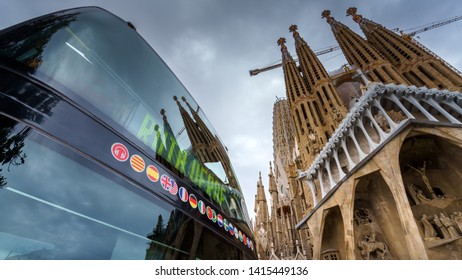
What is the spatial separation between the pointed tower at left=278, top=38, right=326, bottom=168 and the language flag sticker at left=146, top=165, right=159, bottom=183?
69.4ft

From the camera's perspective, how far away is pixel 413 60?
87.1ft

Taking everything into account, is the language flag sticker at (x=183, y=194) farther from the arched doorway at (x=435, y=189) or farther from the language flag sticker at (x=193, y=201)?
the arched doorway at (x=435, y=189)

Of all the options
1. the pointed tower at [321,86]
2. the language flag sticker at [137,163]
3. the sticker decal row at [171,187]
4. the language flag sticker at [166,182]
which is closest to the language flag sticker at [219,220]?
the sticker decal row at [171,187]

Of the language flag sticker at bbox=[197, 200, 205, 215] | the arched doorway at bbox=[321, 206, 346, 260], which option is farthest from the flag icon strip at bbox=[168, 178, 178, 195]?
the arched doorway at bbox=[321, 206, 346, 260]

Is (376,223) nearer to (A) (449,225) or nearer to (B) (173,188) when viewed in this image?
(A) (449,225)

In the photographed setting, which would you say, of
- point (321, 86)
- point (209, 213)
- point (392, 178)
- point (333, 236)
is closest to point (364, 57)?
point (321, 86)

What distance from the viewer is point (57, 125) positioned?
318 cm

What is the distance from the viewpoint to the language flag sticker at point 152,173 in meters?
4.30

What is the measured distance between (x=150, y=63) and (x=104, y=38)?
1.25 meters

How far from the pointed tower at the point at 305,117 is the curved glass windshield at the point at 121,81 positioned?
766 inches

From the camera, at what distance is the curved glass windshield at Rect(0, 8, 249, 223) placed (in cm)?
354

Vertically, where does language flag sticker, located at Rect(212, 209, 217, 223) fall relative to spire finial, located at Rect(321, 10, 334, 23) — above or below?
below

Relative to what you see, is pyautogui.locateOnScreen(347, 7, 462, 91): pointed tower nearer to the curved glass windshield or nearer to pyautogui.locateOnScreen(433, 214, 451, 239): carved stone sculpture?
pyautogui.locateOnScreen(433, 214, 451, 239): carved stone sculpture

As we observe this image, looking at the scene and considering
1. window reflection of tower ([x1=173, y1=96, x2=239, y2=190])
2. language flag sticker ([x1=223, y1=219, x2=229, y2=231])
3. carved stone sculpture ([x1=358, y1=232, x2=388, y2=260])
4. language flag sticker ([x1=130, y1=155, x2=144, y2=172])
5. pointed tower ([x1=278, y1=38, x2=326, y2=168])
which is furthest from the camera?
pointed tower ([x1=278, y1=38, x2=326, y2=168])
